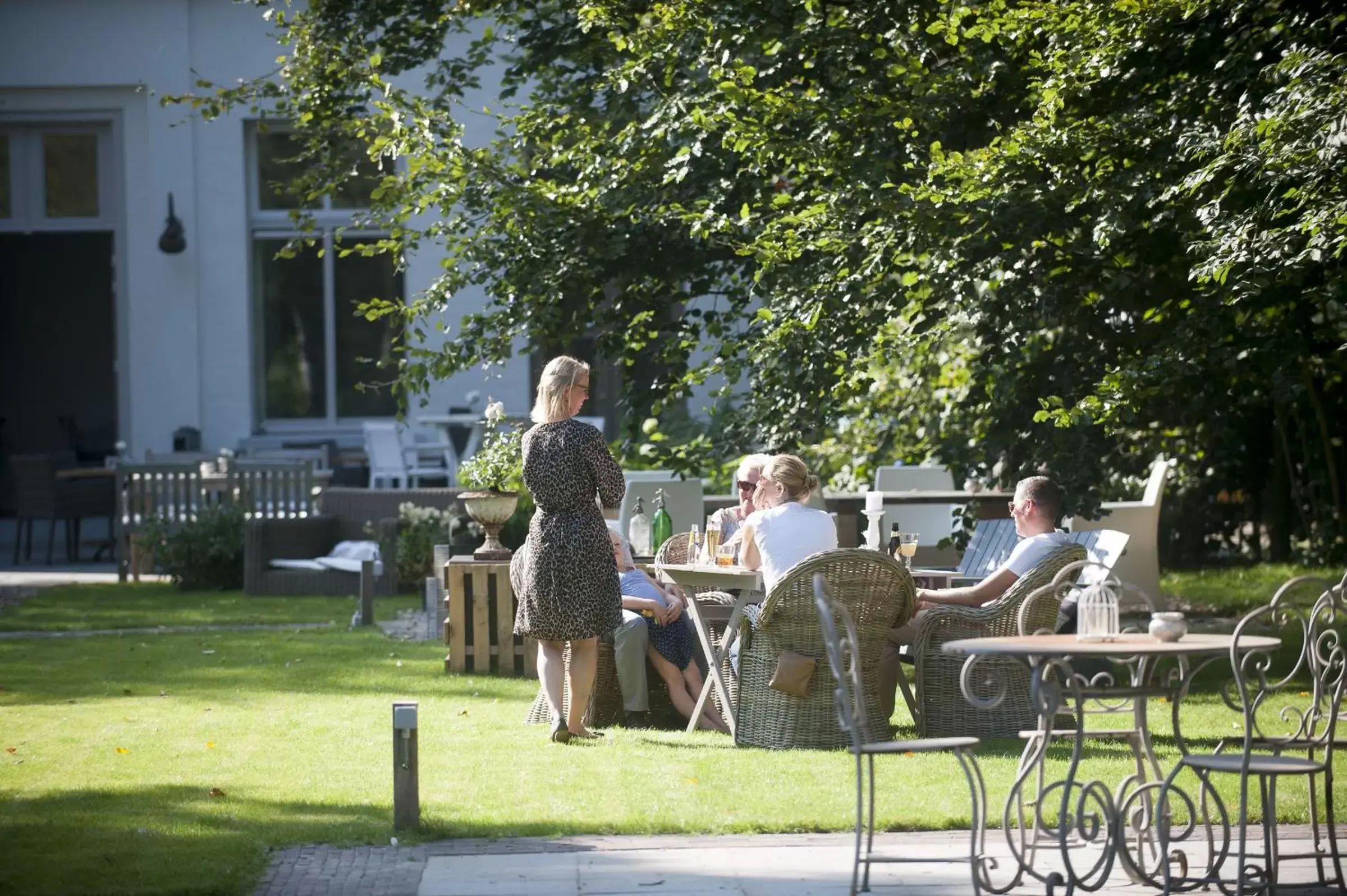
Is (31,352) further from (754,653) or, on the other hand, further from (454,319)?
(754,653)

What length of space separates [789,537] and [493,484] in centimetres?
262

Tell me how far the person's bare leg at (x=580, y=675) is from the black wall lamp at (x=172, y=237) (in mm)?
13262

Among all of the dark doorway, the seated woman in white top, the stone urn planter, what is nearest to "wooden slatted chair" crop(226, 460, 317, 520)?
the stone urn planter

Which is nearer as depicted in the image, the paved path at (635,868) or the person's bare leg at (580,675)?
the paved path at (635,868)

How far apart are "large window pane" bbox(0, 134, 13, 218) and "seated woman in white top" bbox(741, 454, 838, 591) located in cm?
1505

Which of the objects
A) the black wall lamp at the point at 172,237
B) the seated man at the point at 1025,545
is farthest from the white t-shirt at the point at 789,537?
the black wall lamp at the point at 172,237

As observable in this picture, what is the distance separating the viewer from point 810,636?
7301 mm

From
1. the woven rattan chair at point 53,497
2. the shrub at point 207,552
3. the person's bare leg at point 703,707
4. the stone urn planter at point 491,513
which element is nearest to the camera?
the person's bare leg at point 703,707

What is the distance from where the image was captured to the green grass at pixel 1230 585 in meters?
13.1

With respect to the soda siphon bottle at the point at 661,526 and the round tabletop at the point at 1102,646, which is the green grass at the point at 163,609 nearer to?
the soda siphon bottle at the point at 661,526

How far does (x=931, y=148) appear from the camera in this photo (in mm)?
8664

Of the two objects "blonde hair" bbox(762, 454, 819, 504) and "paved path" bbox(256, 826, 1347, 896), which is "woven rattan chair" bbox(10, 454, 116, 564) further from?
"paved path" bbox(256, 826, 1347, 896)

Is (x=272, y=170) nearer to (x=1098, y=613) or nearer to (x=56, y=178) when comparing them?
(x=56, y=178)

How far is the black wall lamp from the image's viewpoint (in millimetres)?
19500
